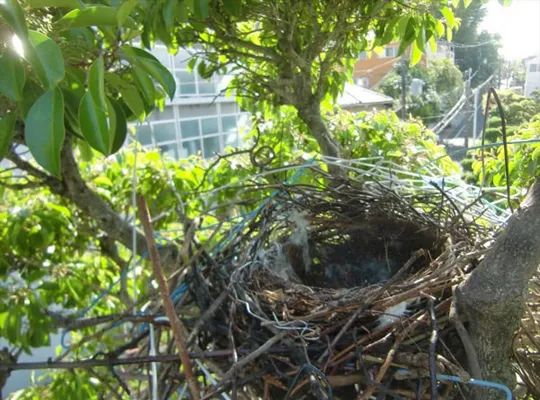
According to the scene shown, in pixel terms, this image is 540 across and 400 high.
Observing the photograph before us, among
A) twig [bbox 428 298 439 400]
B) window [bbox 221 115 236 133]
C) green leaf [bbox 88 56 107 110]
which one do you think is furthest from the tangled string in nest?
window [bbox 221 115 236 133]

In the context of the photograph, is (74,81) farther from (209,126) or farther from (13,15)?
(209,126)

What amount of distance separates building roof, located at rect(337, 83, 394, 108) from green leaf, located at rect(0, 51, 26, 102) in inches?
84.8

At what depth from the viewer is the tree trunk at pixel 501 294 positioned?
1.59ft

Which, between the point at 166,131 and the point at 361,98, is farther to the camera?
Answer: the point at 166,131

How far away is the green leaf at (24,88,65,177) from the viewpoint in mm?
409

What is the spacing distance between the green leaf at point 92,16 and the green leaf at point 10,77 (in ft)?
0.25

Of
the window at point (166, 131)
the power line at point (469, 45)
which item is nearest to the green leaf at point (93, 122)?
the power line at point (469, 45)

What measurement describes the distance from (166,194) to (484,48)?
113 cm

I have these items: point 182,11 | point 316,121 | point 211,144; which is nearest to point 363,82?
point 316,121

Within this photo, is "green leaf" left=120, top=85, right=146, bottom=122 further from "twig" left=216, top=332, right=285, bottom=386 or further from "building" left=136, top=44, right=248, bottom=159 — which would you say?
"building" left=136, top=44, right=248, bottom=159

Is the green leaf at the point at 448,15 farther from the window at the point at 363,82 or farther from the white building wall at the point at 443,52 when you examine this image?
the window at the point at 363,82

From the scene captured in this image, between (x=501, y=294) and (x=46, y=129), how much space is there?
0.48m

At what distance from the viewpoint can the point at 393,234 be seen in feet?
3.05

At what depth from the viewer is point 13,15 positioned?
1.13ft
